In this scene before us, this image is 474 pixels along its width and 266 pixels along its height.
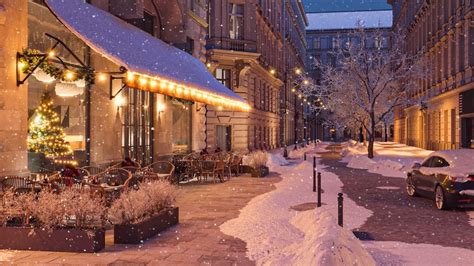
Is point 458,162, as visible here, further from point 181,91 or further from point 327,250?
point 327,250

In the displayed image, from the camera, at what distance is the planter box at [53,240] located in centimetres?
823

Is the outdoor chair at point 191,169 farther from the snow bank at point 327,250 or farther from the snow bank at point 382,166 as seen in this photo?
the snow bank at point 327,250

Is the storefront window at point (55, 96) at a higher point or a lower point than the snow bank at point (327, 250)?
higher

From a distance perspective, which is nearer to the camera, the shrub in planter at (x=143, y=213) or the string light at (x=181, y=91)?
the shrub in planter at (x=143, y=213)

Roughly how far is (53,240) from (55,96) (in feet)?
22.3

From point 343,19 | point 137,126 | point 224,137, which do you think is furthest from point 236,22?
point 343,19

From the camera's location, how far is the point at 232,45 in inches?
1543

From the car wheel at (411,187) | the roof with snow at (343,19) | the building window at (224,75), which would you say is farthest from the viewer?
the roof with snow at (343,19)

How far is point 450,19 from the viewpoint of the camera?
4156 cm

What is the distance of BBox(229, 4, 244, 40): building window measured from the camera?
4044 centimetres

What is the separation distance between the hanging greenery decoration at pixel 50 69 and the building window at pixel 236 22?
27.0 metres

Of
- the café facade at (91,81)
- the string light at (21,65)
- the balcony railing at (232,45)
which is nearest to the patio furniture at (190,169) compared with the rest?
the café facade at (91,81)

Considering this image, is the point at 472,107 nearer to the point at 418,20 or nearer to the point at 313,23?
the point at 418,20

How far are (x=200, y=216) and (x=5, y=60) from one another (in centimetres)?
521
